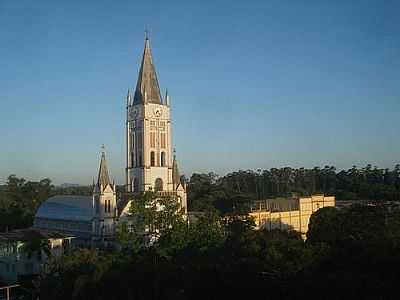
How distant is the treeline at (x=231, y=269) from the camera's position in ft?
63.4

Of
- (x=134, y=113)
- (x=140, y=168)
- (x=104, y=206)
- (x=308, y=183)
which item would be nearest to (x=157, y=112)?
(x=134, y=113)

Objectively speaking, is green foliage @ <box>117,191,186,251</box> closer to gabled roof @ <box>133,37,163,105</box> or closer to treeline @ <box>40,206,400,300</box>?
treeline @ <box>40,206,400,300</box>

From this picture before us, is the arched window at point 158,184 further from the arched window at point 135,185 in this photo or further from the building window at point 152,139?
the building window at point 152,139

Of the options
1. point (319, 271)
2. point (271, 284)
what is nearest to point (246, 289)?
point (271, 284)

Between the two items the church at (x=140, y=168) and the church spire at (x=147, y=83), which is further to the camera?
the church spire at (x=147, y=83)

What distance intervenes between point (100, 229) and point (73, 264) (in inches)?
579

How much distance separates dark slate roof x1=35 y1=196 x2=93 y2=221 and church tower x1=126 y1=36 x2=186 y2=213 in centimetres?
463

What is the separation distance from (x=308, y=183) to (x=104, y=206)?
6341 cm

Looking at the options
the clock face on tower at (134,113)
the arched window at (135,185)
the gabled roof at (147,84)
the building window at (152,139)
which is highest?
the gabled roof at (147,84)

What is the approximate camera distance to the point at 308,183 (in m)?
98.4

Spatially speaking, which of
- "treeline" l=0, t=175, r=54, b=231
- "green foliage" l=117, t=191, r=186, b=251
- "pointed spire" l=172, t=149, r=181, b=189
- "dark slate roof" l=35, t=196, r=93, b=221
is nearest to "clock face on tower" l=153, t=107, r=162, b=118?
"pointed spire" l=172, t=149, r=181, b=189

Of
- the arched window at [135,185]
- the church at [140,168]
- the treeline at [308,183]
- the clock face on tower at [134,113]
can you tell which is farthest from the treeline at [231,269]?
the treeline at [308,183]

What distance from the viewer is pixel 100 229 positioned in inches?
1666

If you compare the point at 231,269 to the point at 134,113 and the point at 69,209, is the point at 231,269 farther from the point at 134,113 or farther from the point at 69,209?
the point at 134,113
